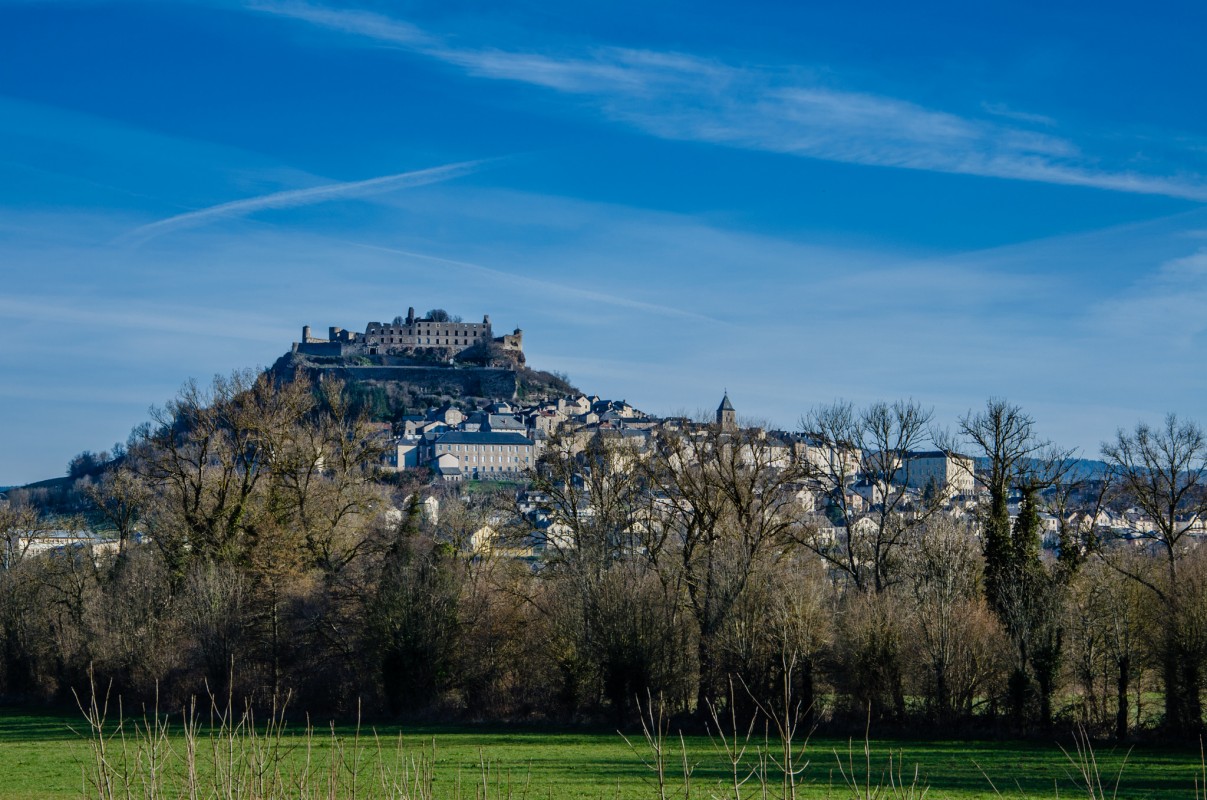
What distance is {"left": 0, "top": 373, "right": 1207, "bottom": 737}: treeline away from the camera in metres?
29.9

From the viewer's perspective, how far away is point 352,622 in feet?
123

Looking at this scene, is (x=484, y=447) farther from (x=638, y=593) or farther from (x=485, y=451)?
(x=638, y=593)

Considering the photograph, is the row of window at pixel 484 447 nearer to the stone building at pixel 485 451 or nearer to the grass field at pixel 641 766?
the stone building at pixel 485 451

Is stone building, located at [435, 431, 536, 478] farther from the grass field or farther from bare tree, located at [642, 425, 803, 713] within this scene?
the grass field

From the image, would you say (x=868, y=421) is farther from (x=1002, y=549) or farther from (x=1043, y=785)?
(x=1043, y=785)

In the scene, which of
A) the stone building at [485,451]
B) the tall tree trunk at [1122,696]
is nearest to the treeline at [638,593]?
the tall tree trunk at [1122,696]

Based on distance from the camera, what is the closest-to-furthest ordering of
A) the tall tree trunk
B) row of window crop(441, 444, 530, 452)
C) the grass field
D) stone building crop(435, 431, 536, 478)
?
the grass field, the tall tree trunk, stone building crop(435, 431, 536, 478), row of window crop(441, 444, 530, 452)

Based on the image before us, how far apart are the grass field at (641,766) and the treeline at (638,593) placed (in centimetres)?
240

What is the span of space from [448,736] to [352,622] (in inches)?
305

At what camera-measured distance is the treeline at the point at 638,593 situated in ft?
98.1

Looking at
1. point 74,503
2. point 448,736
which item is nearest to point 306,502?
point 448,736

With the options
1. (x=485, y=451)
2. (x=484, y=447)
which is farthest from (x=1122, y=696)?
(x=484, y=447)

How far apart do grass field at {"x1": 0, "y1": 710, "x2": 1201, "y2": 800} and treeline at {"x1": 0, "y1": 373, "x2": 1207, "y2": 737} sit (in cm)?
240

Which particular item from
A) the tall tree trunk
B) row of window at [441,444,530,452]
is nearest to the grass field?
the tall tree trunk
